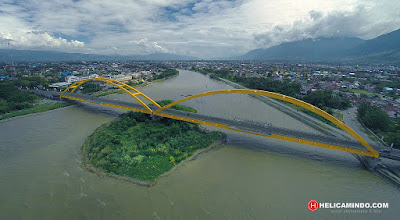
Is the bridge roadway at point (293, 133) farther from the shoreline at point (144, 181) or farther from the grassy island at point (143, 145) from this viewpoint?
the shoreline at point (144, 181)

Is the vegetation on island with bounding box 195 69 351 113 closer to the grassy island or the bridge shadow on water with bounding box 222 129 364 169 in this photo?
the bridge shadow on water with bounding box 222 129 364 169

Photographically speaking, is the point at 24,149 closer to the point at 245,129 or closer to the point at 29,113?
the point at 29,113

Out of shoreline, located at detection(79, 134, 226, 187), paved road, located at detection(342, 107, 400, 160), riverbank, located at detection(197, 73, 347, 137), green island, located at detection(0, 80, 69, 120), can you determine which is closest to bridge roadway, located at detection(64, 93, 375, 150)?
paved road, located at detection(342, 107, 400, 160)

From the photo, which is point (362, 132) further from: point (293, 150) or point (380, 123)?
point (293, 150)

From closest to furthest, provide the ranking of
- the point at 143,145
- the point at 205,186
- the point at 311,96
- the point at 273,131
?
the point at 205,186, the point at 143,145, the point at 273,131, the point at 311,96

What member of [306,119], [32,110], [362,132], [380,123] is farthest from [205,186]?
[32,110]
